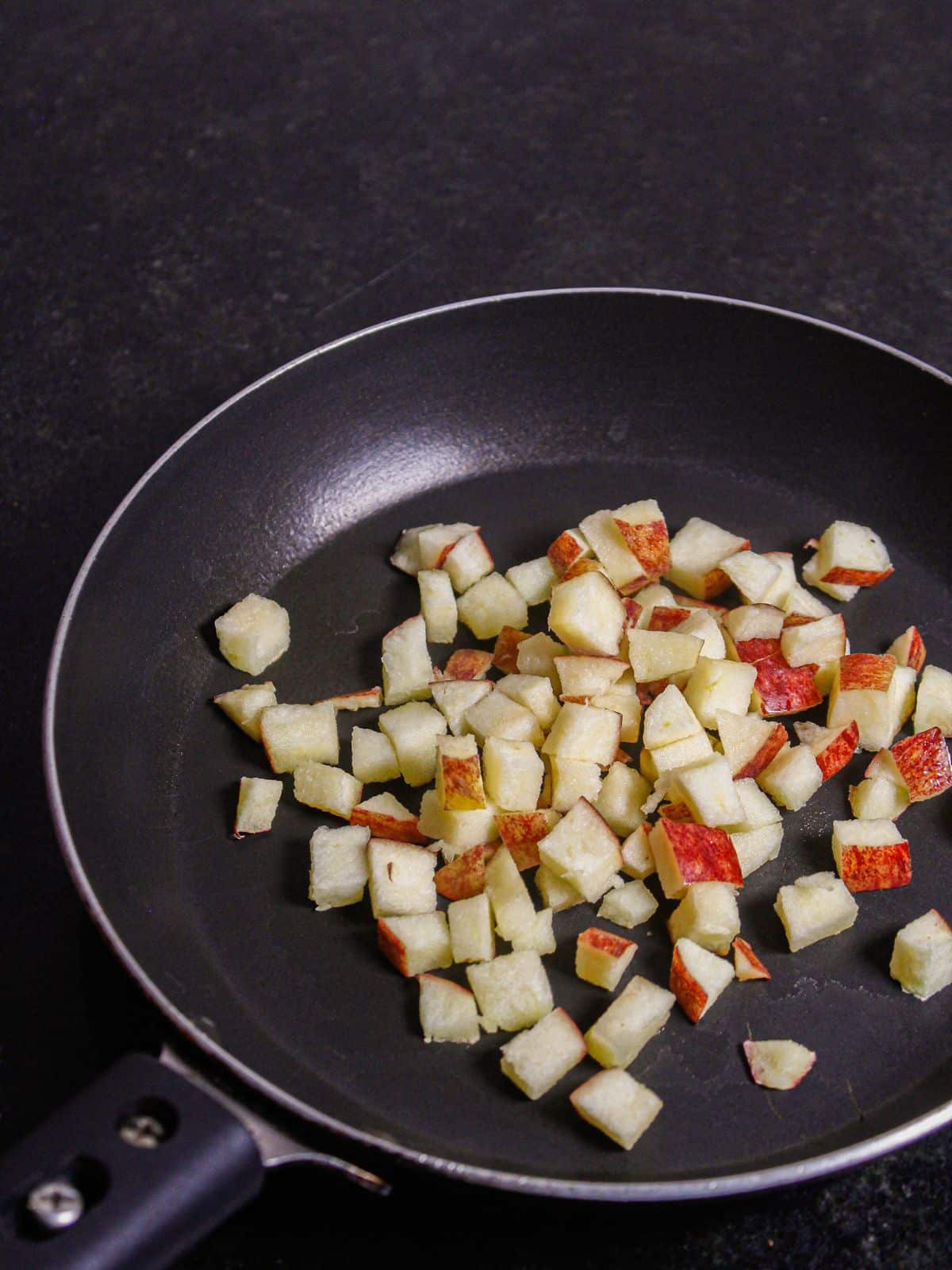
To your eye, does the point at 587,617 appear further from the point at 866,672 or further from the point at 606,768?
the point at 866,672

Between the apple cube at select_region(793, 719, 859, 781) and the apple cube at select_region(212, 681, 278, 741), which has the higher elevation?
the apple cube at select_region(212, 681, 278, 741)

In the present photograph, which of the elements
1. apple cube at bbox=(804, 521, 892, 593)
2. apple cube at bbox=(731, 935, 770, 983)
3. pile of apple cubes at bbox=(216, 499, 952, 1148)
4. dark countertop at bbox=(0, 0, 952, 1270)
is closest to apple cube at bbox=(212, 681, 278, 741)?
pile of apple cubes at bbox=(216, 499, 952, 1148)

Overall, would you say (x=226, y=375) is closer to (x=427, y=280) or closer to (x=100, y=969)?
(x=427, y=280)

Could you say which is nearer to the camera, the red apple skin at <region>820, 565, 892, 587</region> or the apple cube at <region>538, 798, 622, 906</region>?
the apple cube at <region>538, 798, 622, 906</region>

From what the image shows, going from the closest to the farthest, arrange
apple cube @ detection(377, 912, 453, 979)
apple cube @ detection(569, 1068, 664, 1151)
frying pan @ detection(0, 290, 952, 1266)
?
frying pan @ detection(0, 290, 952, 1266), apple cube @ detection(569, 1068, 664, 1151), apple cube @ detection(377, 912, 453, 979)

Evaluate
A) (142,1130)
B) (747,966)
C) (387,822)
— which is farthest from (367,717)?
(142,1130)

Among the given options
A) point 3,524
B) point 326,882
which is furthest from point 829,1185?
point 3,524

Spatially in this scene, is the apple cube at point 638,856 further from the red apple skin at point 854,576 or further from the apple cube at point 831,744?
the red apple skin at point 854,576

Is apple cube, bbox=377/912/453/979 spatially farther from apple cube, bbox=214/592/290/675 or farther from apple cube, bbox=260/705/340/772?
apple cube, bbox=214/592/290/675
